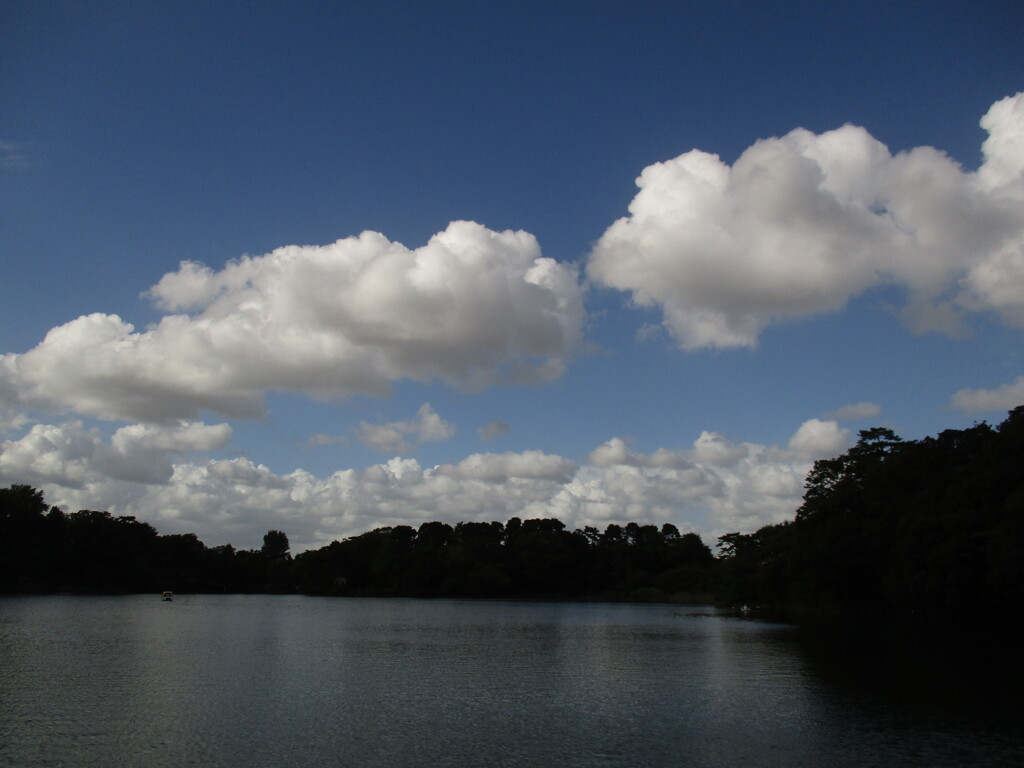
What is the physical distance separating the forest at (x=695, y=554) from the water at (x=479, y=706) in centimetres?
1978

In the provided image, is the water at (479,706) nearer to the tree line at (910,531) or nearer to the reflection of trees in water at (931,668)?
the reflection of trees in water at (931,668)

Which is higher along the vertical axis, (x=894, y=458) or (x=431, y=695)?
(x=894, y=458)

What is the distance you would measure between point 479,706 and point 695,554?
532 feet

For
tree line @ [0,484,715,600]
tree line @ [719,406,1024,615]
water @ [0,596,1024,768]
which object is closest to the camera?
water @ [0,596,1024,768]

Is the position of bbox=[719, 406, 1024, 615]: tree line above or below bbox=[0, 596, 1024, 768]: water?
above

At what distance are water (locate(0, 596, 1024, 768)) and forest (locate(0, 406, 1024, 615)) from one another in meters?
19.8

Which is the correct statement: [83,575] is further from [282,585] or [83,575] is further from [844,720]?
[844,720]

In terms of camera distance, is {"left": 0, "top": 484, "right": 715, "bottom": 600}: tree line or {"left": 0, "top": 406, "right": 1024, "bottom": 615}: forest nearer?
{"left": 0, "top": 406, "right": 1024, "bottom": 615}: forest

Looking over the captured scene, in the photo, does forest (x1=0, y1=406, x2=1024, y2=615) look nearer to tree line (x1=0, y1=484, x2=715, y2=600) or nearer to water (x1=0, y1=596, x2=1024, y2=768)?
tree line (x1=0, y1=484, x2=715, y2=600)

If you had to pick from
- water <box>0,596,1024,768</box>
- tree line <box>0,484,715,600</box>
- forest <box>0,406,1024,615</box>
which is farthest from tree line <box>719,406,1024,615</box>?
tree line <box>0,484,715,600</box>

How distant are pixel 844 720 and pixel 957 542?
1596 inches

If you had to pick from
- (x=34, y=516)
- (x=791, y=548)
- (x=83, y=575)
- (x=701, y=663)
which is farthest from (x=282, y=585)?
(x=701, y=663)

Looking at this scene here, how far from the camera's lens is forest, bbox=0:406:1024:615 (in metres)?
57.3

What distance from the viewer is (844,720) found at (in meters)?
23.3
